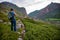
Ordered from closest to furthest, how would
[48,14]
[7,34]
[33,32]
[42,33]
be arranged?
[7,34]
[33,32]
[42,33]
[48,14]

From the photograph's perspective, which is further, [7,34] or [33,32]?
[33,32]

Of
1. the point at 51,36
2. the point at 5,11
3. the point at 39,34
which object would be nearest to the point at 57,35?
the point at 51,36

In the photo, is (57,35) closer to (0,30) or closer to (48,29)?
(48,29)

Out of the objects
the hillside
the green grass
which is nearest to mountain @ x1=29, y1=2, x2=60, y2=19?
the hillside

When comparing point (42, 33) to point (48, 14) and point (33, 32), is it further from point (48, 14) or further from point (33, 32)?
point (48, 14)

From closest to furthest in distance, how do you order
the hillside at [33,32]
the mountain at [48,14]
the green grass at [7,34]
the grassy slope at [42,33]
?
the green grass at [7,34] < the hillside at [33,32] < the grassy slope at [42,33] < the mountain at [48,14]

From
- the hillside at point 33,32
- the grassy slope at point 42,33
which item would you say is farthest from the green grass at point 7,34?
the grassy slope at point 42,33

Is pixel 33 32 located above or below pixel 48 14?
below

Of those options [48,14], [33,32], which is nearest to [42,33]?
[33,32]

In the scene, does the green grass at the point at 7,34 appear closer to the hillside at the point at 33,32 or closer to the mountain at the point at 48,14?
the hillside at the point at 33,32

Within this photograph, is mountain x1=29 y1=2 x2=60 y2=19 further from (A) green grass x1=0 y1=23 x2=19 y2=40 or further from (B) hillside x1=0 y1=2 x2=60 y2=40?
(A) green grass x1=0 y1=23 x2=19 y2=40

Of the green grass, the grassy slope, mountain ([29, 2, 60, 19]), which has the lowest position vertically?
the grassy slope

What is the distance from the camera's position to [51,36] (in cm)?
2172

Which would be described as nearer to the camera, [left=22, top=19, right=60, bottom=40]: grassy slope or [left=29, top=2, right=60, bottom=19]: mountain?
[left=22, top=19, right=60, bottom=40]: grassy slope
